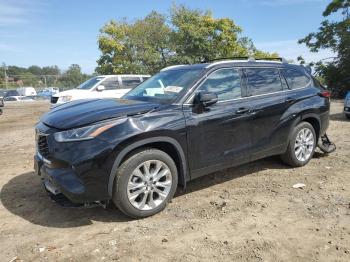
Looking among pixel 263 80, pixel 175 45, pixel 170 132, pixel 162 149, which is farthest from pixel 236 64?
pixel 175 45

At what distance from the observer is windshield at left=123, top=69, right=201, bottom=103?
181 inches

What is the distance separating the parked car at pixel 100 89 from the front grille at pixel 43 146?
29.6ft

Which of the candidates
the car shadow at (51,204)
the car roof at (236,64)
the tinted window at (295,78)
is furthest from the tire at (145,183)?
the tinted window at (295,78)

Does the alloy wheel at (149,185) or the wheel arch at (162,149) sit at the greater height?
the wheel arch at (162,149)

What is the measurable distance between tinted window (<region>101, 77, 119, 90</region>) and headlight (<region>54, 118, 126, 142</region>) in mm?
10320

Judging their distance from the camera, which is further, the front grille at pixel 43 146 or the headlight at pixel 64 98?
the headlight at pixel 64 98

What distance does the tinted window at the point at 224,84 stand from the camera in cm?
472

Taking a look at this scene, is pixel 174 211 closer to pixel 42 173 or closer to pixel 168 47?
pixel 42 173

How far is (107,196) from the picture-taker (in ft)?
12.6

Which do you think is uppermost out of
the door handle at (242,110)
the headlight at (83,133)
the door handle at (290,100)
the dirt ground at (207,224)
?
the door handle at (290,100)

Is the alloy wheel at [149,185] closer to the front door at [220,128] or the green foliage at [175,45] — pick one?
the front door at [220,128]

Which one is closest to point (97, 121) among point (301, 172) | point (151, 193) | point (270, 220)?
point (151, 193)

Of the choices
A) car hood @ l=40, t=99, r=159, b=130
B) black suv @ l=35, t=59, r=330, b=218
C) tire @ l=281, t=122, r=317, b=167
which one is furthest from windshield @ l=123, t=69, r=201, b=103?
tire @ l=281, t=122, r=317, b=167

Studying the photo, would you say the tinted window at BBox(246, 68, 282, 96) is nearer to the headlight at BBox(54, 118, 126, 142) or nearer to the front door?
the front door
